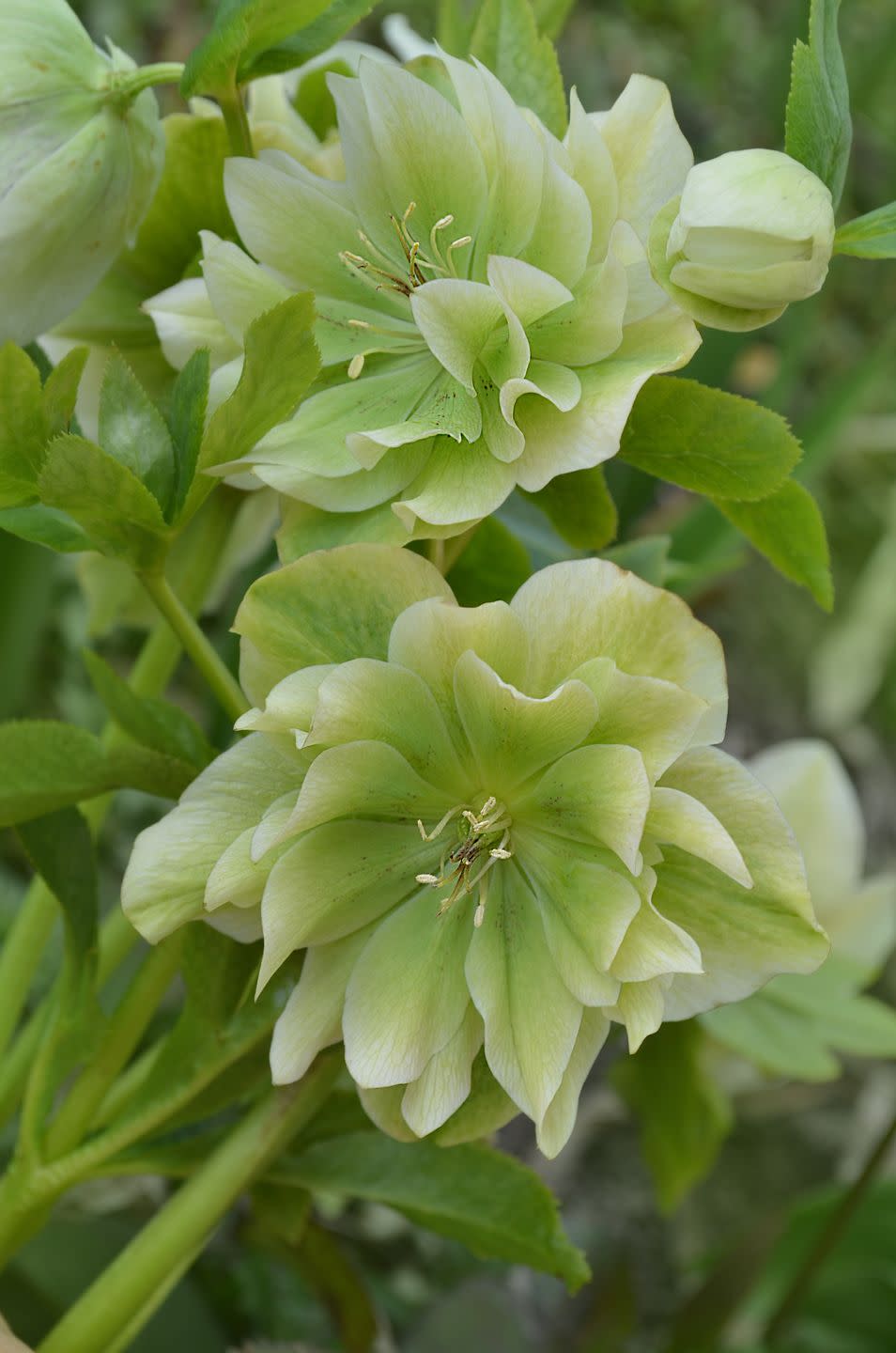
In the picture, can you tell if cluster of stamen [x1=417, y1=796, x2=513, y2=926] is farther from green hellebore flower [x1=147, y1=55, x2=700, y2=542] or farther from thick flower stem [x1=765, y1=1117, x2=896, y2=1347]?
thick flower stem [x1=765, y1=1117, x2=896, y2=1347]

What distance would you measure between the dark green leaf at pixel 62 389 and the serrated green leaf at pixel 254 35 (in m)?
0.06

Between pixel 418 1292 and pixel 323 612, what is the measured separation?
1.59 ft

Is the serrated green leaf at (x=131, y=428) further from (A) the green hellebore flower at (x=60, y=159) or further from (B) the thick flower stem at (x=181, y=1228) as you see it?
(B) the thick flower stem at (x=181, y=1228)

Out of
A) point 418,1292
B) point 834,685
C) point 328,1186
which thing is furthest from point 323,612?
point 834,685

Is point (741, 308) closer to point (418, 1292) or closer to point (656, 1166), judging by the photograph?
point (656, 1166)

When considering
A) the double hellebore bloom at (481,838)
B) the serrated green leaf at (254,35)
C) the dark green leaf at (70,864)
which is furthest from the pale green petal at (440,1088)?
the serrated green leaf at (254,35)

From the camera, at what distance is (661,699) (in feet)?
0.83

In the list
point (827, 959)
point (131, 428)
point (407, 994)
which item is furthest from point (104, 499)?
point (827, 959)

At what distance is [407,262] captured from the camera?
0.31m

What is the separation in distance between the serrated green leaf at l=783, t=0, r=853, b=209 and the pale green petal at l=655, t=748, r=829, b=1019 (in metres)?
0.12

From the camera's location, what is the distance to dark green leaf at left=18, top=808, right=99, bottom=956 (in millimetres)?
324

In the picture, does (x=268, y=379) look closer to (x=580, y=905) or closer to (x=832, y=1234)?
(x=580, y=905)

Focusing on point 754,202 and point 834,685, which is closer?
point 754,202

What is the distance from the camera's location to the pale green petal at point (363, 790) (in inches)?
10.2
